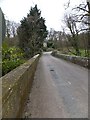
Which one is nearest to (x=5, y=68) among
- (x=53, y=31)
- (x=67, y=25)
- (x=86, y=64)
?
(x=86, y=64)

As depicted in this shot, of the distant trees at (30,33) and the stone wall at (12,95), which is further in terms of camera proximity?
the distant trees at (30,33)

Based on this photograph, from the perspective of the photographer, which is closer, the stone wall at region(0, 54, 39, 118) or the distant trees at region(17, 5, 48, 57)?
the stone wall at region(0, 54, 39, 118)

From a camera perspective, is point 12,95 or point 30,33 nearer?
point 12,95

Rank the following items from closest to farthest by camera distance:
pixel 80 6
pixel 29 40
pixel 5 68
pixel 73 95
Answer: pixel 73 95 → pixel 5 68 → pixel 80 6 → pixel 29 40

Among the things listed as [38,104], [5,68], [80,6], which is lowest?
[38,104]

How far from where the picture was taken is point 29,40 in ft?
188

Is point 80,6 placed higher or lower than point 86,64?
higher

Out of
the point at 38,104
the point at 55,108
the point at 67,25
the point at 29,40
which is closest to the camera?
the point at 55,108

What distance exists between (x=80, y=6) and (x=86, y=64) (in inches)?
399

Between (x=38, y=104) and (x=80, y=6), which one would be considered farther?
(x=80, y=6)

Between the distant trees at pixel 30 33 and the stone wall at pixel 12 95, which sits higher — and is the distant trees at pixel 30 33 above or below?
above

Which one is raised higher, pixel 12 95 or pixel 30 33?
pixel 30 33

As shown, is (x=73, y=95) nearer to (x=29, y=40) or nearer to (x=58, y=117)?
(x=58, y=117)

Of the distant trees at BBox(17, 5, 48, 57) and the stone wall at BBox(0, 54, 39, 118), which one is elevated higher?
the distant trees at BBox(17, 5, 48, 57)
